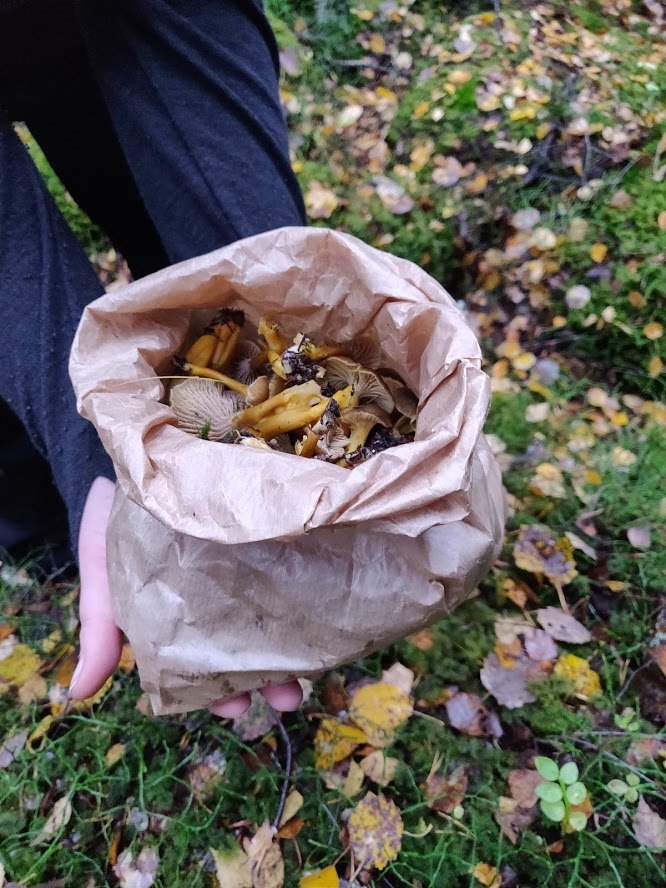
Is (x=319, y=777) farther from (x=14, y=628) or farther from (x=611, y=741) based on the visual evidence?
(x=14, y=628)

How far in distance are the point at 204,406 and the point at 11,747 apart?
114 centimetres

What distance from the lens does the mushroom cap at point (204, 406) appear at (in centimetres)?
108

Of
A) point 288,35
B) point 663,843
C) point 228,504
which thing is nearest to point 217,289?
point 228,504

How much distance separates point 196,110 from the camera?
1.22 metres

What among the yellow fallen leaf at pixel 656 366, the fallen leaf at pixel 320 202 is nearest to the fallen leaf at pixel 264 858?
the yellow fallen leaf at pixel 656 366

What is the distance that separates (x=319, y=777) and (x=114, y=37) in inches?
63.8

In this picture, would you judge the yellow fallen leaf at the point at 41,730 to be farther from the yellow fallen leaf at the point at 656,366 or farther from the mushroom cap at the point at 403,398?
the yellow fallen leaf at the point at 656,366

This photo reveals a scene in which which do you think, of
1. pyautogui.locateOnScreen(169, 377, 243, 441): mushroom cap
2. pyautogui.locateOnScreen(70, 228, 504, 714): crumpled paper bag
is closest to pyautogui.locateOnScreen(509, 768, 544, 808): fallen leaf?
pyautogui.locateOnScreen(70, 228, 504, 714): crumpled paper bag

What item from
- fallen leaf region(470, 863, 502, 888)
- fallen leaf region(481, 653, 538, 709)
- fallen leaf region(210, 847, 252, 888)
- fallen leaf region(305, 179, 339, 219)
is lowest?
fallen leaf region(210, 847, 252, 888)

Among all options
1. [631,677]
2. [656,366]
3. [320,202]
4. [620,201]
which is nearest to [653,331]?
[656,366]

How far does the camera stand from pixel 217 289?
1073mm

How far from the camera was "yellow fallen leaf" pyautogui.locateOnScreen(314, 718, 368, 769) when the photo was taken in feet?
4.81

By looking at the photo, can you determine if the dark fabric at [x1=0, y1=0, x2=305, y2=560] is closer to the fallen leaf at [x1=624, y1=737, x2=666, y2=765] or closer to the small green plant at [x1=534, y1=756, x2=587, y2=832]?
the small green plant at [x1=534, y1=756, x2=587, y2=832]

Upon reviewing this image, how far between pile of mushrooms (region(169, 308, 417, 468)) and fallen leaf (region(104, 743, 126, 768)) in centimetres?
93
